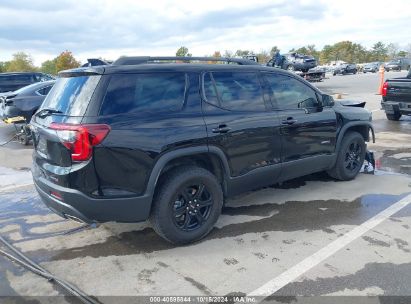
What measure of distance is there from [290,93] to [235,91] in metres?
0.97

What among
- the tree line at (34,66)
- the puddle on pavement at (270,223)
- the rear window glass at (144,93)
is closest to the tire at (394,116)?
A: the puddle on pavement at (270,223)

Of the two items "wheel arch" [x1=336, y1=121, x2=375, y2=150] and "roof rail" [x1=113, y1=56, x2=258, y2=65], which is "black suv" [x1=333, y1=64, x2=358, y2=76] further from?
"roof rail" [x1=113, y1=56, x2=258, y2=65]

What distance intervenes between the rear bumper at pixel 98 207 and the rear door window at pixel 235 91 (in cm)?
135

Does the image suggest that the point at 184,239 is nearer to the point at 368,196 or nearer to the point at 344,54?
the point at 368,196

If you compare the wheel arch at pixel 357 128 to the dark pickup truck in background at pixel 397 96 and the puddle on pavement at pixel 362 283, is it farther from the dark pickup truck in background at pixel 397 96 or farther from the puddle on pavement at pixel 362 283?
the dark pickup truck in background at pixel 397 96

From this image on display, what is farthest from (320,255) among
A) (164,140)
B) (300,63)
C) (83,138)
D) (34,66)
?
(34,66)

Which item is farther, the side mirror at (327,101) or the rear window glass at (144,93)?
the side mirror at (327,101)

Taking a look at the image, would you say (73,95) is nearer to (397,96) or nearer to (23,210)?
(23,210)

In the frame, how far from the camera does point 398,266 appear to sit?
3.54 m

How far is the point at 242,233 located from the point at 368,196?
2.08 meters

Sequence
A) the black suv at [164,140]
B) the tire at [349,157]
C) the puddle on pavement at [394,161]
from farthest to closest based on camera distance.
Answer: the puddle on pavement at [394,161]
the tire at [349,157]
the black suv at [164,140]

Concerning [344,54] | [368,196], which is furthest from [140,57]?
[344,54]

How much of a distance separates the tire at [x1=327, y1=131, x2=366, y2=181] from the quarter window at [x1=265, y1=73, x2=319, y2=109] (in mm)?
887

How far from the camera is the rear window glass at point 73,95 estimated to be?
3.69 metres
